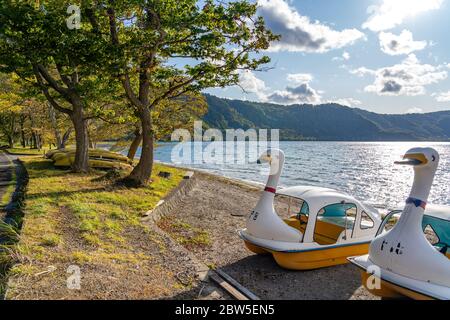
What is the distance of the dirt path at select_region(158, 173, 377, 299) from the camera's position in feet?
27.7

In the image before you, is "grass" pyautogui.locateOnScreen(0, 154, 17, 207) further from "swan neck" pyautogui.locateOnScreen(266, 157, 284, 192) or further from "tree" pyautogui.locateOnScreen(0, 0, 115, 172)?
"swan neck" pyautogui.locateOnScreen(266, 157, 284, 192)

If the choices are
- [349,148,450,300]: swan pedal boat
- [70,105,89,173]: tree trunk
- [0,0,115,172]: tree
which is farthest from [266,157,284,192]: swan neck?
[70,105,89,173]: tree trunk

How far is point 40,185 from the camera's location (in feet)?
53.5

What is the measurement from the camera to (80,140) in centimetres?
2114

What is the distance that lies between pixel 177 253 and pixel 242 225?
576 centimetres

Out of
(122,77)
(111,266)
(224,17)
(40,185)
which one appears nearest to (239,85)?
(224,17)

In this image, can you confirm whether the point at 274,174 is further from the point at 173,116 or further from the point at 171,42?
the point at 173,116

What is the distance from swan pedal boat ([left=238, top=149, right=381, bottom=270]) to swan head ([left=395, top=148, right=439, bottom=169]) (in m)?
3.14

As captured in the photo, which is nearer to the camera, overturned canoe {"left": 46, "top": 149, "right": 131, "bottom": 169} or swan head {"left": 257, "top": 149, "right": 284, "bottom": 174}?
swan head {"left": 257, "top": 149, "right": 284, "bottom": 174}

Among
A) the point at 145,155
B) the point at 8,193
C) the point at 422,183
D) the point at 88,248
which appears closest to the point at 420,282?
the point at 422,183

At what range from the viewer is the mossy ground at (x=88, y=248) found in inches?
268

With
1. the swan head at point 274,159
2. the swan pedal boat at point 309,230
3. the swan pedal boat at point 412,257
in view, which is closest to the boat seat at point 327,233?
the swan pedal boat at point 309,230

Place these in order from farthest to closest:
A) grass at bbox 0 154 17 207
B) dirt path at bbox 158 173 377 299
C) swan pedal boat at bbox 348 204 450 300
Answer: grass at bbox 0 154 17 207 < dirt path at bbox 158 173 377 299 < swan pedal boat at bbox 348 204 450 300
